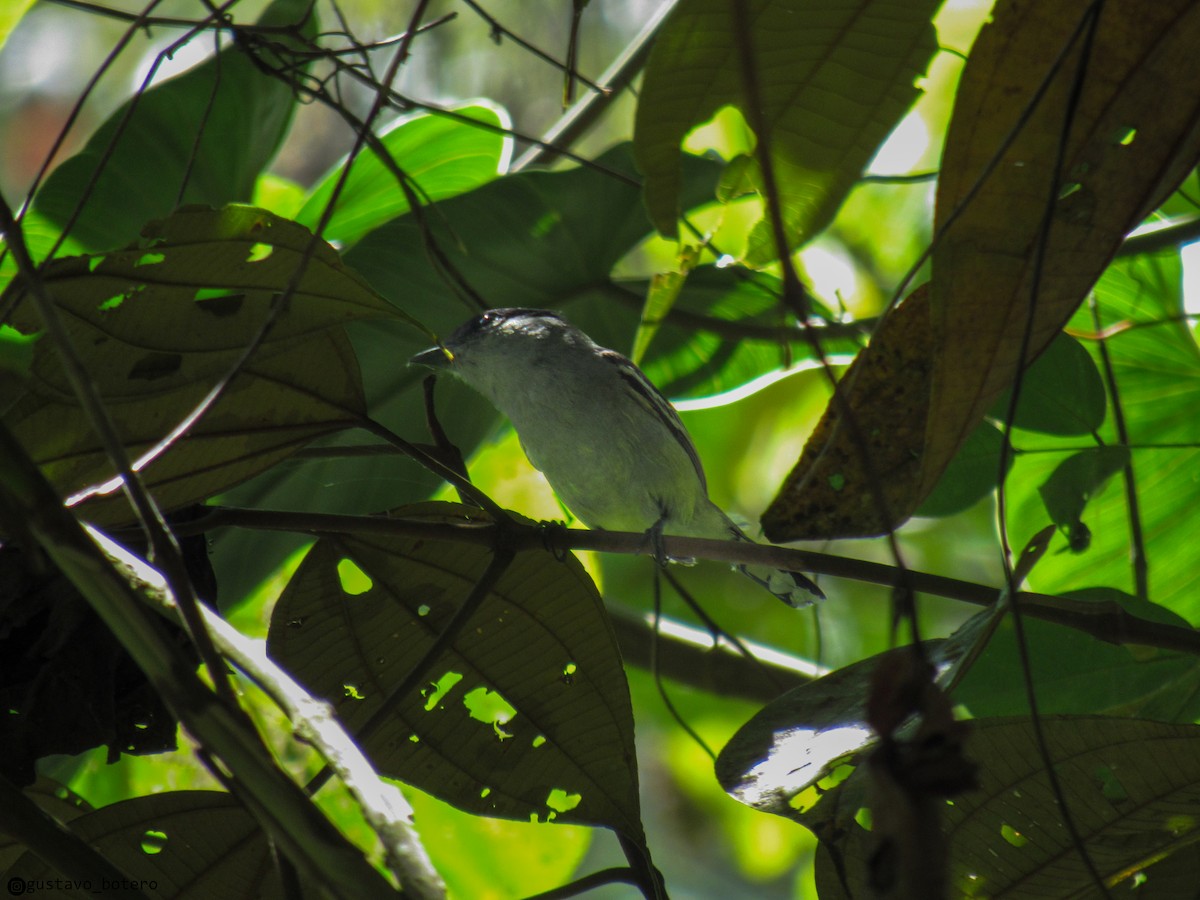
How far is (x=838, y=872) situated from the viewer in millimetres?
1259

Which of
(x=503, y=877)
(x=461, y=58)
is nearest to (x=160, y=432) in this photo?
(x=503, y=877)

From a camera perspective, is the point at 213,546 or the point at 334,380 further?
the point at 213,546

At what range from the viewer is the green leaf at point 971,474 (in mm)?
1916

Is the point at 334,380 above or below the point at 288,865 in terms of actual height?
above

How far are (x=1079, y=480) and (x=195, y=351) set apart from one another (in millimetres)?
1246

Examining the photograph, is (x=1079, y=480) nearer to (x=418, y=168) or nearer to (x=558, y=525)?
(x=558, y=525)

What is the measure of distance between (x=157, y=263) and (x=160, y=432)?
0.76 feet

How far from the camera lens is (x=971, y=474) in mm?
1949

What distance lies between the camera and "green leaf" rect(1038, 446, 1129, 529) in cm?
156

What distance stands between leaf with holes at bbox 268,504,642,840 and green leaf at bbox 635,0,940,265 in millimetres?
592

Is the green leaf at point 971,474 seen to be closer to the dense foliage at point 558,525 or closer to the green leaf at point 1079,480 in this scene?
the dense foliage at point 558,525

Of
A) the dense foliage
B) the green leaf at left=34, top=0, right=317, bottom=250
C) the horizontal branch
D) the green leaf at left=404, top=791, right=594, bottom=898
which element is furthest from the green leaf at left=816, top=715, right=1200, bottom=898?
the green leaf at left=34, top=0, right=317, bottom=250

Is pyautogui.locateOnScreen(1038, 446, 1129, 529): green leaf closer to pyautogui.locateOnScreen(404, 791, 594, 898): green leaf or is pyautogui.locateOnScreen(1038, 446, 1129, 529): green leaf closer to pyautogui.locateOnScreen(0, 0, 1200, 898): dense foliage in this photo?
pyautogui.locateOnScreen(0, 0, 1200, 898): dense foliage

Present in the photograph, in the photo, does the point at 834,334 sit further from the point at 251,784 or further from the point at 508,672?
the point at 251,784
